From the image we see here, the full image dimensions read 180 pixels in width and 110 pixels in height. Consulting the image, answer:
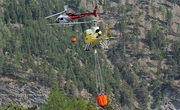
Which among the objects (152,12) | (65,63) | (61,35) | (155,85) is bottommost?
(155,85)

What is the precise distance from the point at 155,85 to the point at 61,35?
57.7 meters

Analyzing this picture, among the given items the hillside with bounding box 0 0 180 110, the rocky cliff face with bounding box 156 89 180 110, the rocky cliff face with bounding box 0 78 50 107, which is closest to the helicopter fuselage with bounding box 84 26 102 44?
the hillside with bounding box 0 0 180 110

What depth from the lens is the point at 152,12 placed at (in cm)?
19788

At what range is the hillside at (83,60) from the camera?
413 feet

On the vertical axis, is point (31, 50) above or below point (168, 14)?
below

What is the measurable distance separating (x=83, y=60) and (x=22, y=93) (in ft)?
130

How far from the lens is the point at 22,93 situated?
12325 cm

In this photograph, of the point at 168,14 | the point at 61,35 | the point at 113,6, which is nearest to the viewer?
the point at 61,35

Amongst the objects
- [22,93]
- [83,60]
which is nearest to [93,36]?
[22,93]

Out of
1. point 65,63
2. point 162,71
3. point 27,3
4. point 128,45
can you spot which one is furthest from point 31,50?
point 162,71

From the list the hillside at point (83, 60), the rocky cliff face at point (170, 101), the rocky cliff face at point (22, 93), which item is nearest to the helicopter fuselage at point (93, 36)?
the hillside at point (83, 60)

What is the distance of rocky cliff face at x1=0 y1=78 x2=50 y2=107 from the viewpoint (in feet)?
399

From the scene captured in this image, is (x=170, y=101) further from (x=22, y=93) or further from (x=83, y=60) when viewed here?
(x=22, y=93)

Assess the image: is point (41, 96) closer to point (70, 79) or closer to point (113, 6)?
point (70, 79)
